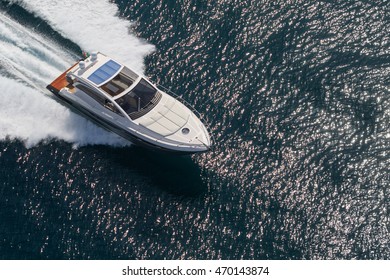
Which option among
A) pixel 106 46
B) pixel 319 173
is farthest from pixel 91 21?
pixel 319 173

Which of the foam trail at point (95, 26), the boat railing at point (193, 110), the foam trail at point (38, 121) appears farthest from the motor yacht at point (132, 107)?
the foam trail at point (95, 26)

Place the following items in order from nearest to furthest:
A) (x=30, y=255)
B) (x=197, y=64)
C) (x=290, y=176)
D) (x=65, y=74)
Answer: (x=30, y=255) < (x=290, y=176) < (x=65, y=74) < (x=197, y=64)

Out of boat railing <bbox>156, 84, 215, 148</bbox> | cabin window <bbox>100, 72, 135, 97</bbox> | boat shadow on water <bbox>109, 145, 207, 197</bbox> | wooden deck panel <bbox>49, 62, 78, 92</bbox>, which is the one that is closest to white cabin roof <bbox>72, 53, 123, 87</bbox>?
cabin window <bbox>100, 72, 135, 97</bbox>

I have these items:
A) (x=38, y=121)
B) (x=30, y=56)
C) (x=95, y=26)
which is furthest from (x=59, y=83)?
(x=95, y=26)

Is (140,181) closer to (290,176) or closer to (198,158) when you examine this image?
(198,158)

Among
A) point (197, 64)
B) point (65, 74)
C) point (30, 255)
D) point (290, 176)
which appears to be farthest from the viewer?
point (197, 64)

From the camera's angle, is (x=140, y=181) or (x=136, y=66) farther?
(x=136, y=66)

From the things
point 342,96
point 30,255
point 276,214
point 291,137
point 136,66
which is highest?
point 136,66
